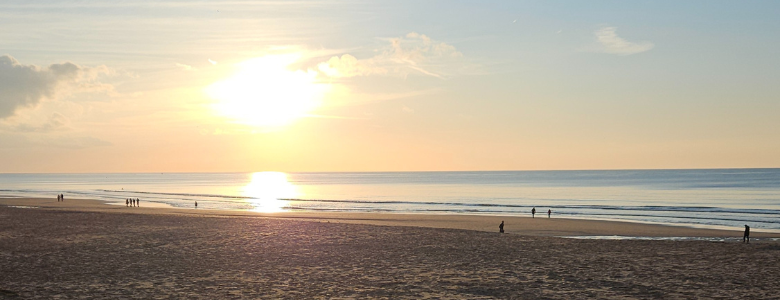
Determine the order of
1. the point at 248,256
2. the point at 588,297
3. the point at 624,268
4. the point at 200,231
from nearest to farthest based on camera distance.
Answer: the point at 588,297
the point at 624,268
the point at 248,256
the point at 200,231

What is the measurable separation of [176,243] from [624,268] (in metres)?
20.6

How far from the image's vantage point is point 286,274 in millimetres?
19734

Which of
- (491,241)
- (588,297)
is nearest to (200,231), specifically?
(491,241)

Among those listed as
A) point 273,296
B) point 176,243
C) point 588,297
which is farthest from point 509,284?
point 176,243

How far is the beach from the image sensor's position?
663 inches

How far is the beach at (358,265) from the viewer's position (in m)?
16.8

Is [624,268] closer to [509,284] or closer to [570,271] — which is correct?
[570,271]

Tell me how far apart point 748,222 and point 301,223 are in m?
41.6

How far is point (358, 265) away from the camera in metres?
21.8

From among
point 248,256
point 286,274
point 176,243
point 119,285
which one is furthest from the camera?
point 176,243

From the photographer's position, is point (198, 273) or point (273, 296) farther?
point (198, 273)

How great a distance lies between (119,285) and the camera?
17.5 metres

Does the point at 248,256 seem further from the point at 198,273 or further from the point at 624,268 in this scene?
the point at 624,268

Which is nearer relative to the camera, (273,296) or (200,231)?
(273,296)
